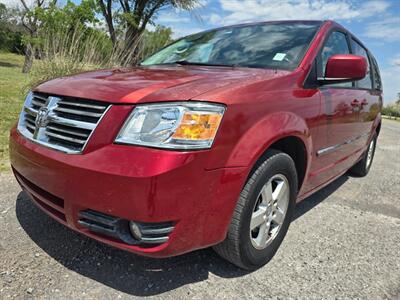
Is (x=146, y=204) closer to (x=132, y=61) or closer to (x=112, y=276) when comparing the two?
(x=112, y=276)

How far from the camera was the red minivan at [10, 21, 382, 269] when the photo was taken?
5.71 ft

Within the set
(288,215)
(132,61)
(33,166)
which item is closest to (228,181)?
(288,215)

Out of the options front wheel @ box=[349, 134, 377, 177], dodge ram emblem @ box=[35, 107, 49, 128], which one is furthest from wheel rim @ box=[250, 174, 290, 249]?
front wheel @ box=[349, 134, 377, 177]

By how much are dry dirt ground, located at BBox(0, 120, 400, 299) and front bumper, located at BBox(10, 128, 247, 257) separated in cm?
37

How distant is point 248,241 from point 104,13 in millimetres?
16409

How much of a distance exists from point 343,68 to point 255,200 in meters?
1.24

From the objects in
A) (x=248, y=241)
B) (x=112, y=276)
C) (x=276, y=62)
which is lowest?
(x=112, y=276)

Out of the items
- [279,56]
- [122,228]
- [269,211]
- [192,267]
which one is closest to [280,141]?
[269,211]

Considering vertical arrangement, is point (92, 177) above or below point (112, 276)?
above

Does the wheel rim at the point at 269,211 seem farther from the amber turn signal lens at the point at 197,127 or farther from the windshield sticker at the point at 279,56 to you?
the windshield sticker at the point at 279,56

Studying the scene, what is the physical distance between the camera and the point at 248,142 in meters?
1.97

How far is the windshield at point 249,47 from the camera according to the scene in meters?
2.71

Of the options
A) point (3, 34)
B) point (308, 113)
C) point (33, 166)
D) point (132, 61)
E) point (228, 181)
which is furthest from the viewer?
point (3, 34)

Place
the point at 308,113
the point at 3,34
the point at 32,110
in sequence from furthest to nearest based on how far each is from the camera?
the point at 3,34 → the point at 308,113 → the point at 32,110
